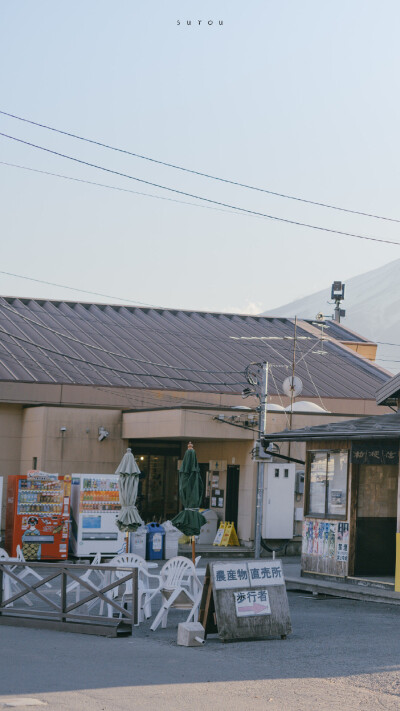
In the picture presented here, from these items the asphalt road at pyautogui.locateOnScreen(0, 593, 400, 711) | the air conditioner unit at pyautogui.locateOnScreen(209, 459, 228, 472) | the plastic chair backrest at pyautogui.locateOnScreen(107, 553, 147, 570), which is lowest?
the asphalt road at pyautogui.locateOnScreen(0, 593, 400, 711)

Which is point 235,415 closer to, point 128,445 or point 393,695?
point 128,445

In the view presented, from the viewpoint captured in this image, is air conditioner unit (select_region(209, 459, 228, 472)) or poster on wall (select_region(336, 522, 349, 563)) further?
air conditioner unit (select_region(209, 459, 228, 472))

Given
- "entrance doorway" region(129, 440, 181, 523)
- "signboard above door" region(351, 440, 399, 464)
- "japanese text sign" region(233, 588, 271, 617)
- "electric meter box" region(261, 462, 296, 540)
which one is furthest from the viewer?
"entrance doorway" region(129, 440, 181, 523)

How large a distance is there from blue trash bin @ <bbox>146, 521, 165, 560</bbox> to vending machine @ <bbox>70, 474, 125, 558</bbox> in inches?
29.2

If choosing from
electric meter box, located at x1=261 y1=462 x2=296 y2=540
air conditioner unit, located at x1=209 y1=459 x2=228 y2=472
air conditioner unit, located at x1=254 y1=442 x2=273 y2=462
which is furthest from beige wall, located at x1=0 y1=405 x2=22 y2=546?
air conditioner unit, located at x1=254 y1=442 x2=273 y2=462

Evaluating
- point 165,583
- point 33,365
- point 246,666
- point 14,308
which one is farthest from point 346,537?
point 14,308

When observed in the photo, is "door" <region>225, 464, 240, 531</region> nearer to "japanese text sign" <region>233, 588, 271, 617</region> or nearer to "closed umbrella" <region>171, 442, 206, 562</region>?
"closed umbrella" <region>171, 442, 206, 562</region>

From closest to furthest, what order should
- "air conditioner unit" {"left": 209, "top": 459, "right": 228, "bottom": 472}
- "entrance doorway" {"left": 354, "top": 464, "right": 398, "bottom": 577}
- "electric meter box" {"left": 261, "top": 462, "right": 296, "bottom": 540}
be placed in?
"entrance doorway" {"left": 354, "top": 464, "right": 398, "bottom": 577} → "electric meter box" {"left": 261, "top": 462, "right": 296, "bottom": 540} → "air conditioner unit" {"left": 209, "top": 459, "right": 228, "bottom": 472}

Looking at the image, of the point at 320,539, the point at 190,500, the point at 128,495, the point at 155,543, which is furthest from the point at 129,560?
the point at 155,543

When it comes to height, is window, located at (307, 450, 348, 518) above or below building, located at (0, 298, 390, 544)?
below

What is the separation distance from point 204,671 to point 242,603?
8.41 ft

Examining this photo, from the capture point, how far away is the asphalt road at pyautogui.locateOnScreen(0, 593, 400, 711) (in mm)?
9492

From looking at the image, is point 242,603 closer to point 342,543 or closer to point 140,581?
point 140,581

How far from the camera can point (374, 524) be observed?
20.7 metres
